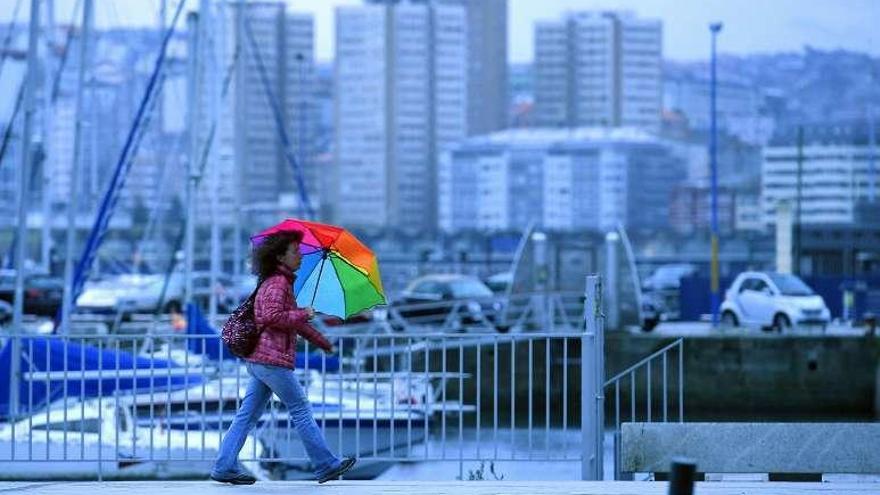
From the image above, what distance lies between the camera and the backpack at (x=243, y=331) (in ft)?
36.2

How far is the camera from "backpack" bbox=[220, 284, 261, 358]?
11.0 meters

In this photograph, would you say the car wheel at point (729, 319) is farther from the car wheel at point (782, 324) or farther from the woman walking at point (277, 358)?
the woman walking at point (277, 358)

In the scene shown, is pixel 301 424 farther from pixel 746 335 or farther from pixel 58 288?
pixel 58 288

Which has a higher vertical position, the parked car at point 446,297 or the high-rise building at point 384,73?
the high-rise building at point 384,73

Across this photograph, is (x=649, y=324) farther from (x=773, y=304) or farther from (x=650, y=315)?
(x=773, y=304)

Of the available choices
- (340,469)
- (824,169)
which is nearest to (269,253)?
(340,469)

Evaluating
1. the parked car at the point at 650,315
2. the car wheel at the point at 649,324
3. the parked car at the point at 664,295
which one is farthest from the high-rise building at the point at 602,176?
the car wheel at the point at 649,324

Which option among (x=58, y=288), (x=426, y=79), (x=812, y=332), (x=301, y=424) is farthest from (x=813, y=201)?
(x=301, y=424)

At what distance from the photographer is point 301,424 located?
11.2 meters

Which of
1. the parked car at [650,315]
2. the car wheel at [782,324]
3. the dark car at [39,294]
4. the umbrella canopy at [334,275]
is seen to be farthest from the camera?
the dark car at [39,294]

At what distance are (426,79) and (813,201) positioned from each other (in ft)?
133

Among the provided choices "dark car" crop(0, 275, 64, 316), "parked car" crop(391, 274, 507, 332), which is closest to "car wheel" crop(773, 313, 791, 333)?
"parked car" crop(391, 274, 507, 332)

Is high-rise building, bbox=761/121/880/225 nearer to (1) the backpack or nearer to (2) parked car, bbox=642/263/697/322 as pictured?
(2) parked car, bbox=642/263/697/322

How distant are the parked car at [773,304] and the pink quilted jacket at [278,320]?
108 ft
